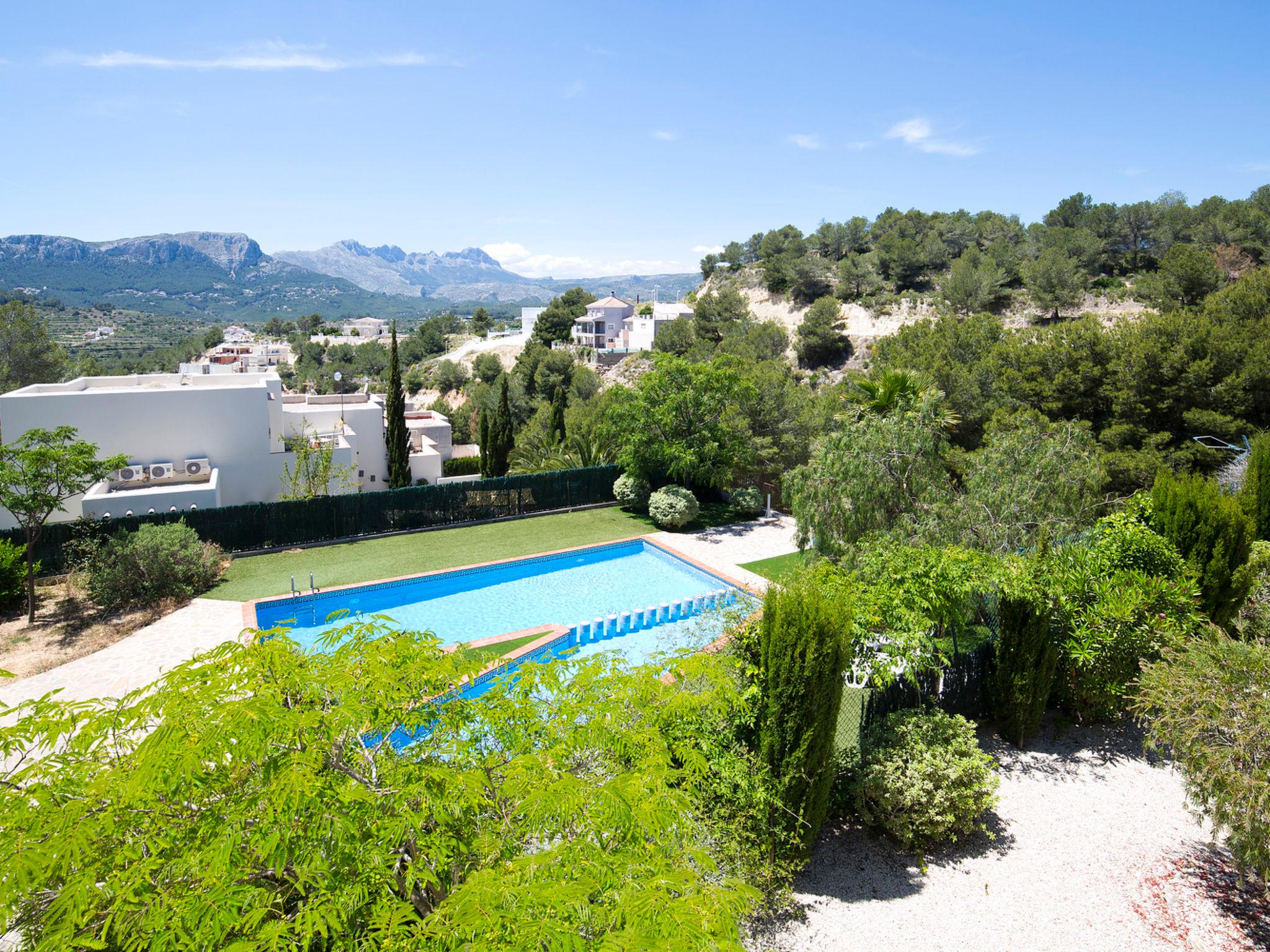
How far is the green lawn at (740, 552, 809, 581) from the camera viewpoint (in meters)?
16.9

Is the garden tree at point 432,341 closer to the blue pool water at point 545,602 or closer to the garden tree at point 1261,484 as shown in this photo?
the blue pool water at point 545,602

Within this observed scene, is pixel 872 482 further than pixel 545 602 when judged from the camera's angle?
No

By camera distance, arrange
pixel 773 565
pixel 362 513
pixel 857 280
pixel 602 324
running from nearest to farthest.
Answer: pixel 773 565, pixel 362 513, pixel 857 280, pixel 602 324

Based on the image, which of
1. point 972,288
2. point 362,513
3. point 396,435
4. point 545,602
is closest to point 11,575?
point 362,513

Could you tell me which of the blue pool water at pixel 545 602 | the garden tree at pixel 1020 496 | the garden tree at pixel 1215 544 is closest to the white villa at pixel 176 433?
the blue pool water at pixel 545 602

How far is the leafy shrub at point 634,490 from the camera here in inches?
878

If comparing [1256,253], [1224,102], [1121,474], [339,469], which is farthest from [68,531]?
[1256,253]

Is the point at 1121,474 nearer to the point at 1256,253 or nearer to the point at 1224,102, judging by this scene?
the point at 1224,102

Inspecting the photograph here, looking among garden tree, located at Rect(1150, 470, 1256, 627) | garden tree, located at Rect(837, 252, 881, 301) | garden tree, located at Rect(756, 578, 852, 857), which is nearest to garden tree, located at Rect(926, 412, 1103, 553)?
garden tree, located at Rect(1150, 470, 1256, 627)

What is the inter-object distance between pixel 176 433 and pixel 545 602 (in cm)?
1209

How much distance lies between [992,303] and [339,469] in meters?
44.4

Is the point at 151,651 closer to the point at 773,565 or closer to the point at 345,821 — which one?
the point at 345,821

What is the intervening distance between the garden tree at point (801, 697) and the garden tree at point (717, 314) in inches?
1933

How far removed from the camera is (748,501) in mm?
21938
